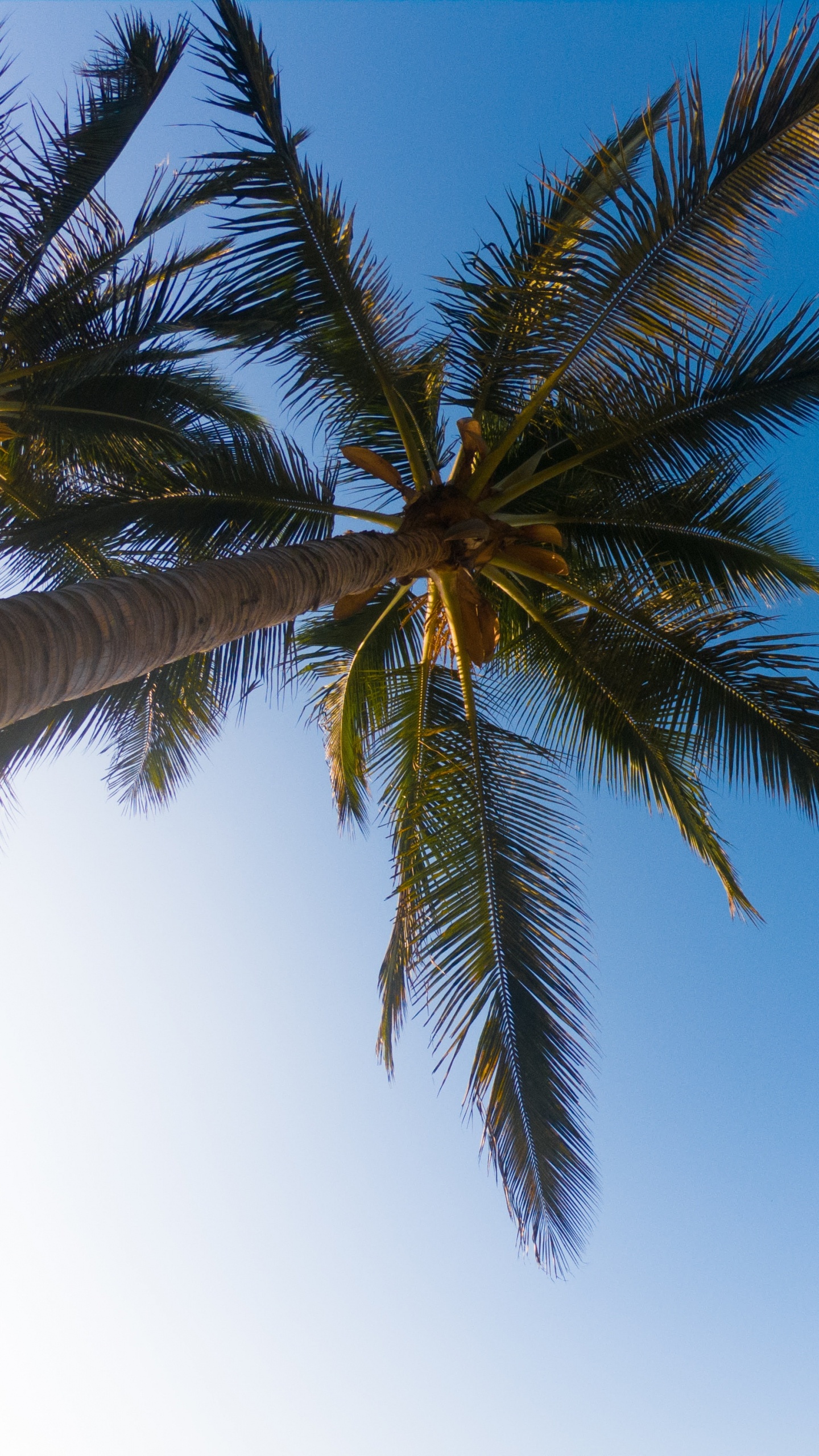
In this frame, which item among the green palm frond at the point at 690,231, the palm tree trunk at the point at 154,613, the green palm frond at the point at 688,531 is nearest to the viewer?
the palm tree trunk at the point at 154,613

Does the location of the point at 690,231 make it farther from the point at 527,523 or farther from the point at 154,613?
the point at 154,613

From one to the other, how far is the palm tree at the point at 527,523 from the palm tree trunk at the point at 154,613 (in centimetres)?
4

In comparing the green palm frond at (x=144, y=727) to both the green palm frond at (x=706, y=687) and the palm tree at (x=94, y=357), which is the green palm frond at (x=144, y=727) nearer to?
the palm tree at (x=94, y=357)

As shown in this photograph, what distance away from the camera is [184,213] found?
619 centimetres

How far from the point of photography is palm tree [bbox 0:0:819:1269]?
5.24 meters

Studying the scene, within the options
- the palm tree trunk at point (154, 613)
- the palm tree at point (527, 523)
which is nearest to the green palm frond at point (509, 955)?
the palm tree at point (527, 523)

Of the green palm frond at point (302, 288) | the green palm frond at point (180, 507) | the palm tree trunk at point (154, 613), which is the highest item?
the green palm frond at point (302, 288)

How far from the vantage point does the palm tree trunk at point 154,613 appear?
10.5 feet

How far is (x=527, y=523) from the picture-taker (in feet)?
21.5

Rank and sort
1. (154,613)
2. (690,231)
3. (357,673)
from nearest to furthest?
(154,613)
(690,231)
(357,673)

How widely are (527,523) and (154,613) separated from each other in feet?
11.4

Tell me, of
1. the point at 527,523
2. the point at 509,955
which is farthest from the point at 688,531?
the point at 509,955

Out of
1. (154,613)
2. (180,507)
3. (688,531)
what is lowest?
(154,613)

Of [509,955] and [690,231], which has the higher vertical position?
[690,231]
